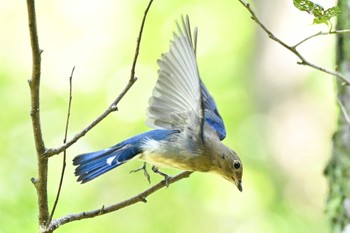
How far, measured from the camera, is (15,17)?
902cm

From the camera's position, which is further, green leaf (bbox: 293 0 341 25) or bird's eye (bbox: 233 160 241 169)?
bird's eye (bbox: 233 160 241 169)

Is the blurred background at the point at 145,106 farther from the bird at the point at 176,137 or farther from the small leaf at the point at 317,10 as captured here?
the small leaf at the point at 317,10

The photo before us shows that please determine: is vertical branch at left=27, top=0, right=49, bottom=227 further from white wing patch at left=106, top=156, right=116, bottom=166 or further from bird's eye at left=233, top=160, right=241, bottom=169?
bird's eye at left=233, top=160, right=241, bottom=169

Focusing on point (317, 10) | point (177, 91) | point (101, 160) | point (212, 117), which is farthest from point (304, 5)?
point (212, 117)

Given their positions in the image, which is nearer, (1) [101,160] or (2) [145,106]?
(1) [101,160]

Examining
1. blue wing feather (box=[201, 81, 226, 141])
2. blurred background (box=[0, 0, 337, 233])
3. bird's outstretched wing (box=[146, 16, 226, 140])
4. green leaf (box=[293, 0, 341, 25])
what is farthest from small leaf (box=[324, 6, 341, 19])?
blurred background (box=[0, 0, 337, 233])

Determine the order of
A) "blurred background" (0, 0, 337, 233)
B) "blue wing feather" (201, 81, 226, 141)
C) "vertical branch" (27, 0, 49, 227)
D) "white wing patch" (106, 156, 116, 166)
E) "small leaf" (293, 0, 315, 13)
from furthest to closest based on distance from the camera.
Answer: "blurred background" (0, 0, 337, 233), "blue wing feather" (201, 81, 226, 141), "white wing patch" (106, 156, 116, 166), "small leaf" (293, 0, 315, 13), "vertical branch" (27, 0, 49, 227)

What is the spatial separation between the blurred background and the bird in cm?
335

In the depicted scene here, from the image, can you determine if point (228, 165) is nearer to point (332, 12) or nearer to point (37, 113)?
point (332, 12)

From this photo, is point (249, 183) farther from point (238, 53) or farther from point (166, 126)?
point (166, 126)

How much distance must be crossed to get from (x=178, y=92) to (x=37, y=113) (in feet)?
3.92

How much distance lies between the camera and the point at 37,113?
6.45 feet

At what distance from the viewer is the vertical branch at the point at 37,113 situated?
6.04 ft

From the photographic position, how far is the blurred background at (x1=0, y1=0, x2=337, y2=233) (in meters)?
7.75
